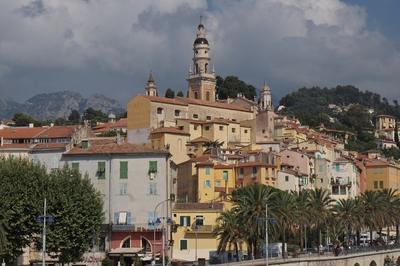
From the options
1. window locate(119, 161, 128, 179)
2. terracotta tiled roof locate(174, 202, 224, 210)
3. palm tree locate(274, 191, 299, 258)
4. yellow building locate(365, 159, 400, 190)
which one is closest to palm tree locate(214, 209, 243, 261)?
palm tree locate(274, 191, 299, 258)

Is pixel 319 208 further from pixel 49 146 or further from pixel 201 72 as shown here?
pixel 201 72

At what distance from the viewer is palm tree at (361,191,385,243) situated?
101 meters

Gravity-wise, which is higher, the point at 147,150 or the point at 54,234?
the point at 147,150

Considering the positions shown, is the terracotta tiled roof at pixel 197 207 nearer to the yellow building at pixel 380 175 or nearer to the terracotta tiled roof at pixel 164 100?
the terracotta tiled roof at pixel 164 100

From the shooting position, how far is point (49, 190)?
68.8 m

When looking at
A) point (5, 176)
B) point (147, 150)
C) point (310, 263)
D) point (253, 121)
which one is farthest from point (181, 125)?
point (5, 176)

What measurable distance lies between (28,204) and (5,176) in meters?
3.43

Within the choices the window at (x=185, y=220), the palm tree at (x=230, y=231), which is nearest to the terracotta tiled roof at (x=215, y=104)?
the window at (x=185, y=220)

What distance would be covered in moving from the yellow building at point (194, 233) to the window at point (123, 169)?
877 centimetres

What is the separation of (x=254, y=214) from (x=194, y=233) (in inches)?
517

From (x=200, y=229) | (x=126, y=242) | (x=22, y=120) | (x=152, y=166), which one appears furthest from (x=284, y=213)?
(x=22, y=120)

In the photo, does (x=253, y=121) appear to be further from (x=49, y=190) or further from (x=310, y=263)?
(x=49, y=190)

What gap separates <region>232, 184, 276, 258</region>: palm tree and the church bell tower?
90004 millimetres

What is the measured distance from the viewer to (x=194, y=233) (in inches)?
3474
